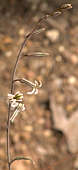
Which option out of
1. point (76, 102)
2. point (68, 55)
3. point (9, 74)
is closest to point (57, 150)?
point (76, 102)

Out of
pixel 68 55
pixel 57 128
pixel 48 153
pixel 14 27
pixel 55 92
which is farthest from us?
pixel 14 27

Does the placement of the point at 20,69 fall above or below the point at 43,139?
above

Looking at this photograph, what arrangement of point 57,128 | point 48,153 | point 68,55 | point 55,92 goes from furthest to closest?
point 68,55, point 55,92, point 57,128, point 48,153

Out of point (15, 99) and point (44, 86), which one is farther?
point (44, 86)

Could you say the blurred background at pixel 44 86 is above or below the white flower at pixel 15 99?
below

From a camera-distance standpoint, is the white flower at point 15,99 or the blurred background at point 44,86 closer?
the white flower at point 15,99

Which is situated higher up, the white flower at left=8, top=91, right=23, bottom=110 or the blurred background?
the white flower at left=8, top=91, right=23, bottom=110

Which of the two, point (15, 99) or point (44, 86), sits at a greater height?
point (15, 99)

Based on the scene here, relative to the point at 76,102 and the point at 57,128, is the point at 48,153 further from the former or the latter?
the point at 76,102
